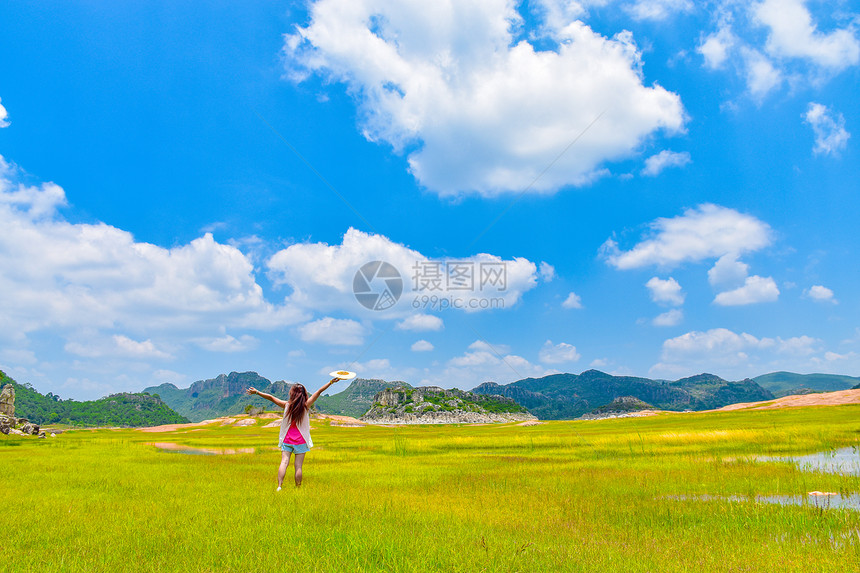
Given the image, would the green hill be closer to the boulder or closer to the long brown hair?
the boulder

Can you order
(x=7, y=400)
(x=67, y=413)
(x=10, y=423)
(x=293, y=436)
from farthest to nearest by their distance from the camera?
1. (x=67, y=413)
2. (x=7, y=400)
3. (x=10, y=423)
4. (x=293, y=436)

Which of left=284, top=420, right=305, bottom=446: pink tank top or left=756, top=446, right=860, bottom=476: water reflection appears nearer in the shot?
left=284, top=420, right=305, bottom=446: pink tank top

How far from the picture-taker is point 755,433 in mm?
28484

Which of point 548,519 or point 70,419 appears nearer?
point 548,519

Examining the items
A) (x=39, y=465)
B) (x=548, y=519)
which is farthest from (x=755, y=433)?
(x=39, y=465)

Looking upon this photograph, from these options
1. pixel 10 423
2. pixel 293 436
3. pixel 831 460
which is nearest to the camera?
pixel 293 436

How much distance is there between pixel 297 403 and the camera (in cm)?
1161

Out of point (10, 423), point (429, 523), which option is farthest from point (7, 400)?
point (429, 523)

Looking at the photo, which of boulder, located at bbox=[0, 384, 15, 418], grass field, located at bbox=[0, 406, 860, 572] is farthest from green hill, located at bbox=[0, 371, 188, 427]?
grass field, located at bbox=[0, 406, 860, 572]

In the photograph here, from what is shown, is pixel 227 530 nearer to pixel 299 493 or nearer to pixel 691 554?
pixel 299 493

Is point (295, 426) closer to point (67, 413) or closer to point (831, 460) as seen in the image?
point (831, 460)

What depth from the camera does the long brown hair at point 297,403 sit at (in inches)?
455

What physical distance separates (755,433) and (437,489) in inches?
1087

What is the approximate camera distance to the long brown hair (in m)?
11.6
